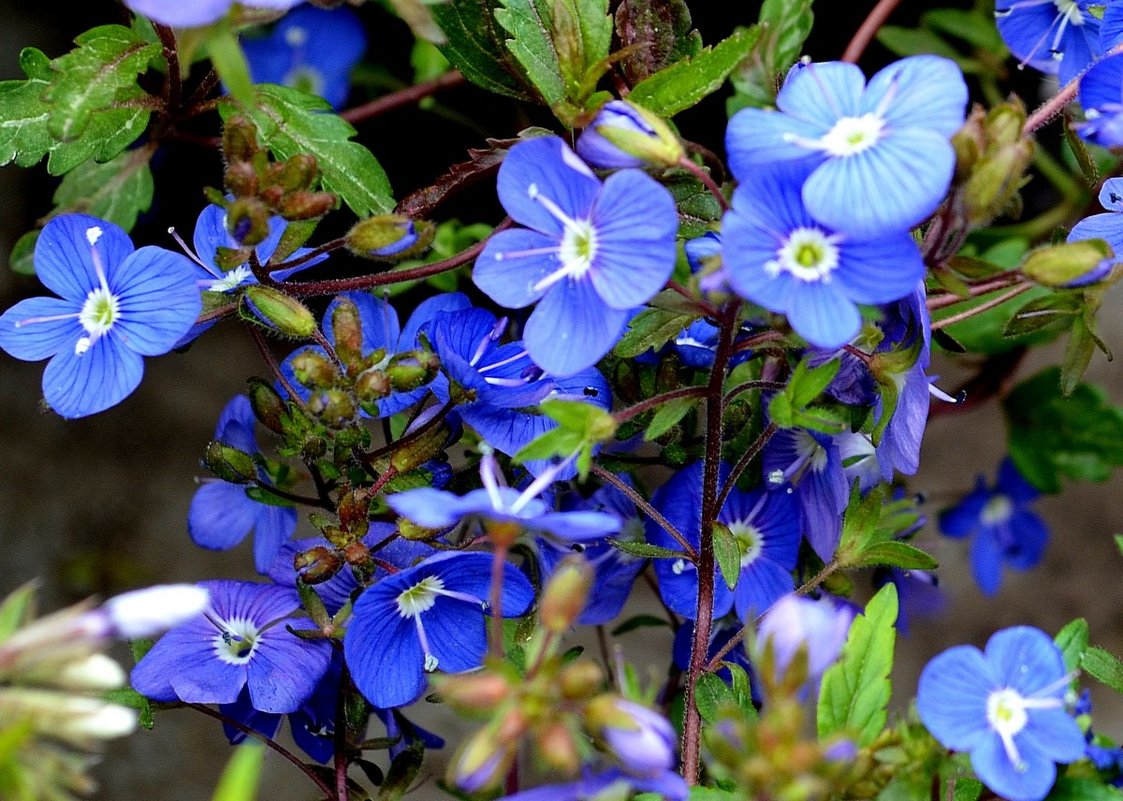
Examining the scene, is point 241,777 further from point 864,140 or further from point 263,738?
point 864,140

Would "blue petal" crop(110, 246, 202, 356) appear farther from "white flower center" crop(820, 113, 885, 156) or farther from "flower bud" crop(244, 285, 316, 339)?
"white flower center" crop(820, 113, 885, 156)

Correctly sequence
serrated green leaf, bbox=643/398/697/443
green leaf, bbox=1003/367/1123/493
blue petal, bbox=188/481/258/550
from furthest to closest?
green leaf, bbox=1003/367/1123/493, blue petal, bbox=188/481/258/550, serrated green leaf, bbox=643/398/697/443

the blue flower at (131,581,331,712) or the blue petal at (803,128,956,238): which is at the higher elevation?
the blue petal at (803,128,956,238)

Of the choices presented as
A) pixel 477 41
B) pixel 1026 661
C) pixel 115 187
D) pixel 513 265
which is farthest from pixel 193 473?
pixel 1026 661

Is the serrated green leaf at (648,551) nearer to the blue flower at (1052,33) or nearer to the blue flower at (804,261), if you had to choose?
the blue flower at (804,261)

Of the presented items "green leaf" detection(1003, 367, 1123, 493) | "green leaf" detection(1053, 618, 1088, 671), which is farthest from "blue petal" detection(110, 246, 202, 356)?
"green leaf" detection(1003, 367, 1123, 493)
